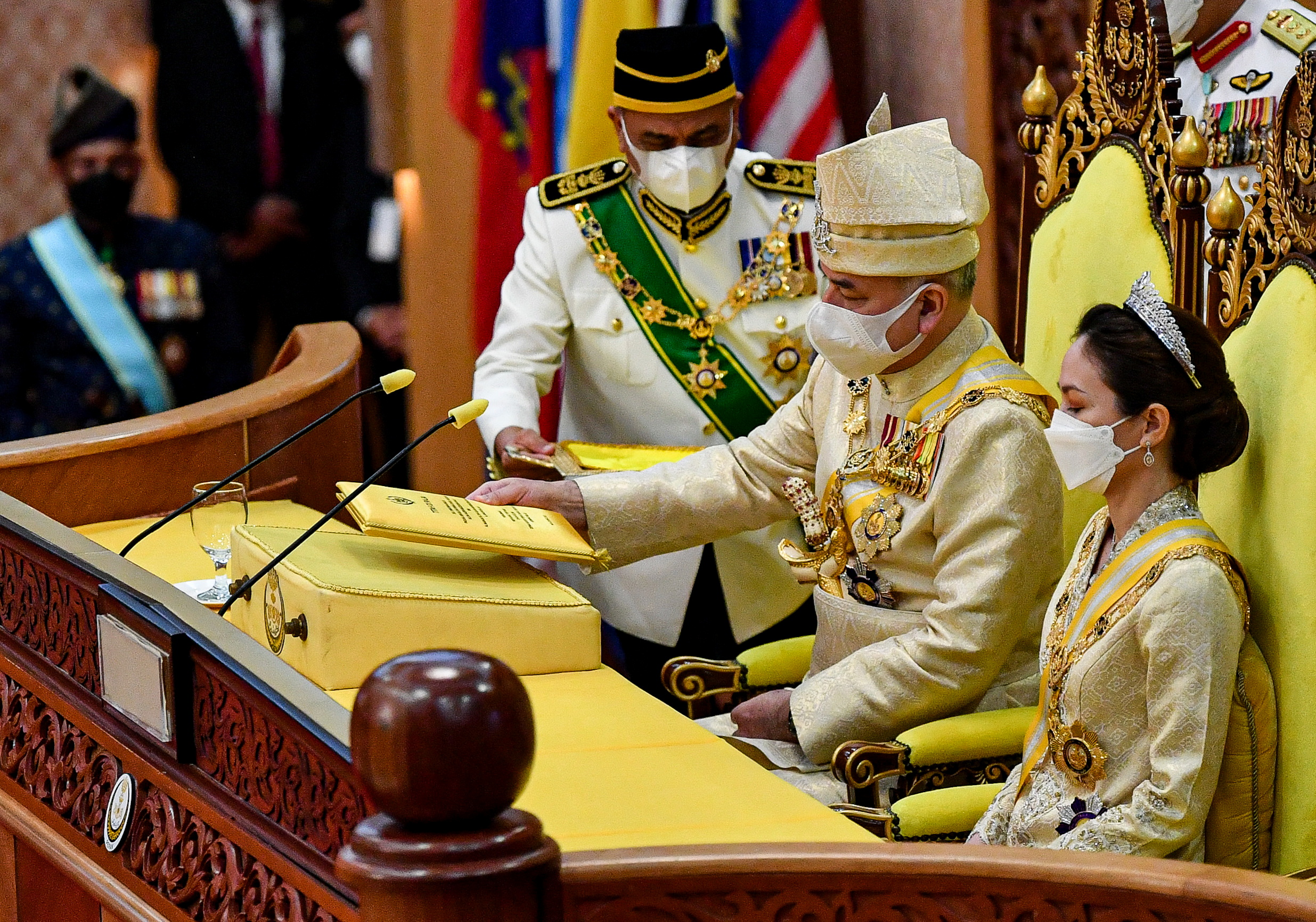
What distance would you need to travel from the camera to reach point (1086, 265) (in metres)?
2.44

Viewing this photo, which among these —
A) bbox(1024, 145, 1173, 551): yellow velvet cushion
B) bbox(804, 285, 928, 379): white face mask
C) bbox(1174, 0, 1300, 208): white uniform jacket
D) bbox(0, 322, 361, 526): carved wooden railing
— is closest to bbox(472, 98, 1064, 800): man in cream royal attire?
bbox(804, 285, 928, 379): white face mask

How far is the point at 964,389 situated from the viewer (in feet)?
7.60

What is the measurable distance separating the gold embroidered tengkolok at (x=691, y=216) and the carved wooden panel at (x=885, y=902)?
2.08m

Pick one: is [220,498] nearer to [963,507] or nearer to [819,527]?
[819,527]

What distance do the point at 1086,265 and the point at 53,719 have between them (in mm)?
1484

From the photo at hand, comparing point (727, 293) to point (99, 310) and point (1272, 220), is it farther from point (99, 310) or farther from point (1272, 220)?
point (99, 310)

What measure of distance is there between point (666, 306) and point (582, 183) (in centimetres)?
30

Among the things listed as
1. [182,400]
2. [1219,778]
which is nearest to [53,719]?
[1219,778]

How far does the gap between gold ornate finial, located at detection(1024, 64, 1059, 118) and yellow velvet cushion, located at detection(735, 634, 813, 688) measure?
86 cm

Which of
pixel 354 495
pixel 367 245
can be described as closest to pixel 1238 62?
pixel 354 495

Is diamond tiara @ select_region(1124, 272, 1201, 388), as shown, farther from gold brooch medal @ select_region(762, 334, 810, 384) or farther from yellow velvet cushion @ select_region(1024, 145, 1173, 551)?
→ gold brooch medal @ select_region(762, 334, 810, 384)

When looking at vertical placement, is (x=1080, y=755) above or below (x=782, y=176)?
below

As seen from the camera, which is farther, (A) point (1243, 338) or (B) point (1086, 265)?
(B) point (1086, 265)

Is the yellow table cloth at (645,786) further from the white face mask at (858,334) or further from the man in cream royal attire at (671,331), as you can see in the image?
the man in cream royal attire at (671,331)
